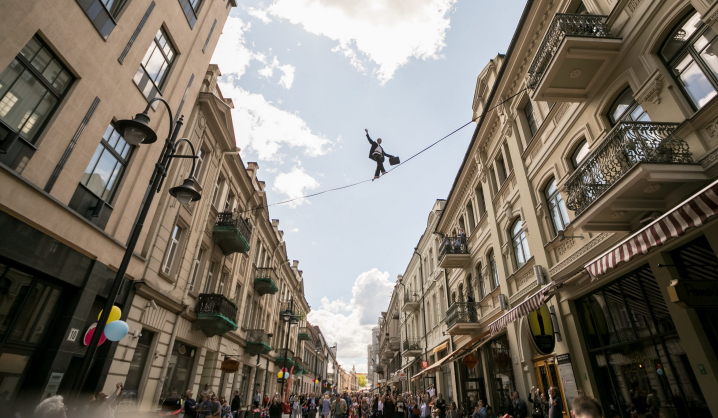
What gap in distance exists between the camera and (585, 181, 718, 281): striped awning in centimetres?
464

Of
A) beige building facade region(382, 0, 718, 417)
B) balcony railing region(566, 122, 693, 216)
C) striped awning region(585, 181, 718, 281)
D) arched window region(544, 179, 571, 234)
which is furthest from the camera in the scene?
arched window region(544, 179, 571, 234)

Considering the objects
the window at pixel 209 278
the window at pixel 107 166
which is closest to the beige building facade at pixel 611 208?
the window at pixel 107 166

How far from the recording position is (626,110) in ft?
26.5

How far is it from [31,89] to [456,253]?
58.3ft

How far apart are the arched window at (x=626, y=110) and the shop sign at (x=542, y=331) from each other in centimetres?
604

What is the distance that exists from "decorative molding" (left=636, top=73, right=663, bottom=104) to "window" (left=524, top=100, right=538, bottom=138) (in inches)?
206

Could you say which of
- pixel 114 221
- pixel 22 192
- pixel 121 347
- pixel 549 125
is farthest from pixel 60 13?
pixel 549 125

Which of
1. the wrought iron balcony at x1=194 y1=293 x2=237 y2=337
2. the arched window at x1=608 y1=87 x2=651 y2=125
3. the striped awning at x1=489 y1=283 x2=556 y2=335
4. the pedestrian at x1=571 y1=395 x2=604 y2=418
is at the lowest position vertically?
the pedestrian at x1=571 y1=395 x2=604 y2=418

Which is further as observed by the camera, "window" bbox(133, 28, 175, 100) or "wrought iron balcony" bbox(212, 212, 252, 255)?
"wrought iron balcony" bbox(212, 212, 252, 255)

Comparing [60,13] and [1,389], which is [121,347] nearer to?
[1,389]

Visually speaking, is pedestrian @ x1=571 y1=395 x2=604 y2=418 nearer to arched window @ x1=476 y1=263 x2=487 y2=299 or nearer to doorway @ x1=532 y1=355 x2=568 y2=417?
doorway @ x1=532 y1=355 x2=568 y2=417

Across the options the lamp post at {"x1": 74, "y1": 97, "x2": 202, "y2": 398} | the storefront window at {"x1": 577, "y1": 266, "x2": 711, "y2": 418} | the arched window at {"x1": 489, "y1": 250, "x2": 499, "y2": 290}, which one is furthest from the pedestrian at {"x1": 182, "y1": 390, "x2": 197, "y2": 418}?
the arched window at {"x1": 489, "y1": 250, "x2": 499, "y2": 290}

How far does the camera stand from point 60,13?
7719mm

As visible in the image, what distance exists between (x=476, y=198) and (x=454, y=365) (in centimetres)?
974
